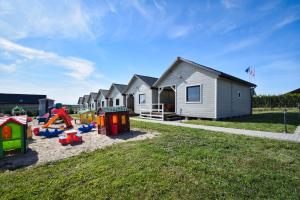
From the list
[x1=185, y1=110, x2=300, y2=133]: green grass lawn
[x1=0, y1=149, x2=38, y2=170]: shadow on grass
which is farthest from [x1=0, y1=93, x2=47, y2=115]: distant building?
[x1=185, y1=110, x2=300, y2=133]: green grass lawn

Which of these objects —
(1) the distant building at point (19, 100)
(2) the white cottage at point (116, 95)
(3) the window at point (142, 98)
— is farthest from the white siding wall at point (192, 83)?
(1) the distant building at point (19, 100)

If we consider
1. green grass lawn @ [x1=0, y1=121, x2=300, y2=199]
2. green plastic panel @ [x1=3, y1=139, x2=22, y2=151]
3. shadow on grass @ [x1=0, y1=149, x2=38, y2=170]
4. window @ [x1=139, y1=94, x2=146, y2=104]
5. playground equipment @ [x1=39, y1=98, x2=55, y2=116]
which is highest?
window @ [x1=139, y1=94, x2=146, y2=104]

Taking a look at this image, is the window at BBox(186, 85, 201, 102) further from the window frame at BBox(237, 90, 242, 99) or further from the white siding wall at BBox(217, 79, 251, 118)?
the window frame at BBox(237, 90, 242, 99)

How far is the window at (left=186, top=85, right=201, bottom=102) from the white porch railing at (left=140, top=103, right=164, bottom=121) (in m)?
2.69

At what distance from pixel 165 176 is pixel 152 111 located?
14.4 m

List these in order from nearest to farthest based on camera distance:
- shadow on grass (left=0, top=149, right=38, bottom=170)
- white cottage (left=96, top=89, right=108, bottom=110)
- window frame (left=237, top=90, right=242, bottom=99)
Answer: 1. shadow on grass (left=0, top=149, right=38, bottom=170)
2. window frame (left=237, top=90, right=242, bottom=99)
3. white cottage (left=96, top=89, right=108, bottom=110)

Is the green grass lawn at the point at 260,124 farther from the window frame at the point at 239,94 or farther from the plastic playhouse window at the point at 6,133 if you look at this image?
the plastic playhouse window at the point at 6,133

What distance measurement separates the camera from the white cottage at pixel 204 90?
12.4 meters

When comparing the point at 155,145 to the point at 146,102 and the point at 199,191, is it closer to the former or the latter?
the point at 199,191

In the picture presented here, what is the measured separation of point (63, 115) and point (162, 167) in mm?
9585

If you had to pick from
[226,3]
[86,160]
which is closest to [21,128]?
[86,160]

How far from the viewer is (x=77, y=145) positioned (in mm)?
6379

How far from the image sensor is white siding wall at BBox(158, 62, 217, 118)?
1250cm

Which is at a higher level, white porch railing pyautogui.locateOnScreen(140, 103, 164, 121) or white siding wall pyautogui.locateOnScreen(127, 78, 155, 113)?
white siding wall pyautogui.locateOnScreen(127, 78, 155, 113)
